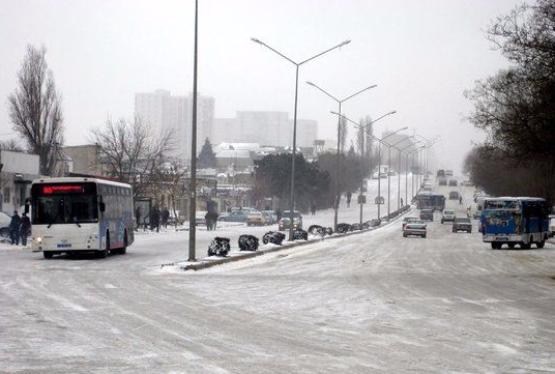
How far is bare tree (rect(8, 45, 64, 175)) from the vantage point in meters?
65.8

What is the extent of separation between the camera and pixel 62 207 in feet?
108

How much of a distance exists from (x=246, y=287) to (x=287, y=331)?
8509 mm

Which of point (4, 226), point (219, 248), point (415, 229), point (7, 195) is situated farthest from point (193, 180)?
point (415, 229)

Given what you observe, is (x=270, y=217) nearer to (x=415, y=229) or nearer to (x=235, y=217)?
(x=235, y=217)

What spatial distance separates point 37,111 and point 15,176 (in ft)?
19.6

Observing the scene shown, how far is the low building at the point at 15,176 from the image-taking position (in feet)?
201

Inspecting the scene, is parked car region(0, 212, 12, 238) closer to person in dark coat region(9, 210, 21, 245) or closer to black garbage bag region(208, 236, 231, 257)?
person in dark coat region(9, 210, 21, 245)

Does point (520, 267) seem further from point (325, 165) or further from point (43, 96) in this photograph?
point (325, 165)

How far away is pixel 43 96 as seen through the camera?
6625 centimetres

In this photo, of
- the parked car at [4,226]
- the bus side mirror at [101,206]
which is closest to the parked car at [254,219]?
the parked car at [4,226]

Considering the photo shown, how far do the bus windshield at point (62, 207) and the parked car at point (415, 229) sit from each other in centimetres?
3870

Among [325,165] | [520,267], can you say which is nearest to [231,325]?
[520,267]

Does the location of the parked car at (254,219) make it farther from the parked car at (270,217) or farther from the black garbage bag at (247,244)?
the black garbage bag at (247,244)

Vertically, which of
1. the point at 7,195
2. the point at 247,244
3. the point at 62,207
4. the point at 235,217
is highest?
the point at 7,195
